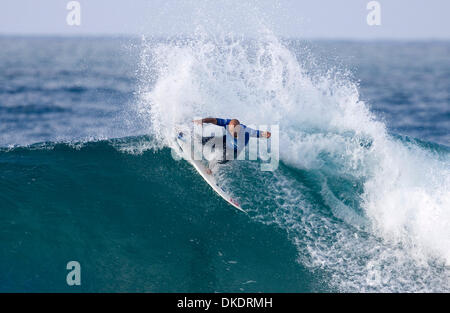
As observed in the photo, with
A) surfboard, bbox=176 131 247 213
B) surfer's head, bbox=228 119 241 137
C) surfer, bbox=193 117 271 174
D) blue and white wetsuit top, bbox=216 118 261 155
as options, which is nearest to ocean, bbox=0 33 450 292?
surfboard, bbox=176 131 247 213

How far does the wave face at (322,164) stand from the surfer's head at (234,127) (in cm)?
128

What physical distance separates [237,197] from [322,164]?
280 cm

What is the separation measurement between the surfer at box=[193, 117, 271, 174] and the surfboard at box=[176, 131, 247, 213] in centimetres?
16

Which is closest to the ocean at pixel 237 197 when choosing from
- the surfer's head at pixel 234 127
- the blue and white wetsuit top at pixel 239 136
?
the blue and white wetsuit top at pixel 239 136

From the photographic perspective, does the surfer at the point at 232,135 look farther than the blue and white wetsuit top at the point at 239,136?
No

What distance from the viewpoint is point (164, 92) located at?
12656 millimetres

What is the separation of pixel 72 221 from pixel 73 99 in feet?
64.2

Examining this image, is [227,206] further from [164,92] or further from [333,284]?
[164,92]

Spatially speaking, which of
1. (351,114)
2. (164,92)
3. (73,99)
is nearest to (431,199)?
(351,114)

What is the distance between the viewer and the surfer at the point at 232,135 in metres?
10.2
